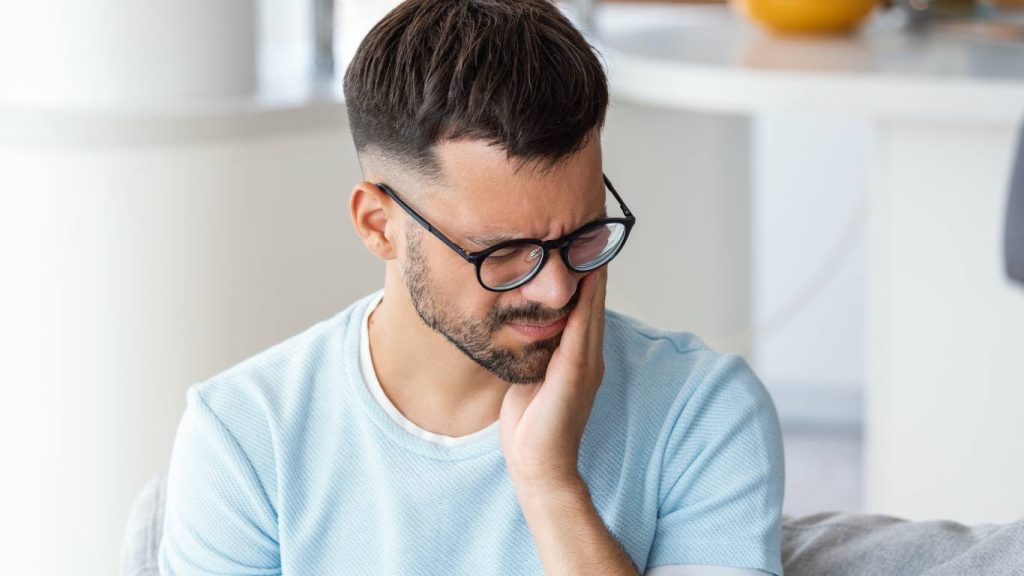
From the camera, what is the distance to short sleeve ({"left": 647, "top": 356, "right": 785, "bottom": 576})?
1.23m

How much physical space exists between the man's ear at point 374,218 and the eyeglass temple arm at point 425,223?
13 millimetres

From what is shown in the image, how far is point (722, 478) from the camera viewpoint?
4.09 ft

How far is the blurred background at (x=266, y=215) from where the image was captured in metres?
2.01

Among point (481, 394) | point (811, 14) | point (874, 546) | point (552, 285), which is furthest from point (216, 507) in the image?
point (811, 14)

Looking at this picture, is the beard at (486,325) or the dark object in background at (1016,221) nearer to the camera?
the beard at (486,325)

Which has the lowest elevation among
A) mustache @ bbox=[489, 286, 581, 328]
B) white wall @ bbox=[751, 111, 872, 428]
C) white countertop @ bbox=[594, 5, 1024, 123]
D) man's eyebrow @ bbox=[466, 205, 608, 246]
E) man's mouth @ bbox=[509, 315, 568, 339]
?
white wall @ bbox=[751, 111, 872, 428]

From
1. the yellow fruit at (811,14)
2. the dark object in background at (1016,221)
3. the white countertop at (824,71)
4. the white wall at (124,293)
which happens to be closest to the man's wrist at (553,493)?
the dark object in background at (1016,221)

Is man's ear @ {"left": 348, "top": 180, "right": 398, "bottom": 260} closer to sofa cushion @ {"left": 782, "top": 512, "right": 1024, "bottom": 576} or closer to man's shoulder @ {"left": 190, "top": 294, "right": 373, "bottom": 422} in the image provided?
man's shoulder @ {"left": 190, "top": 294, "right": 373, "bottom": 422}

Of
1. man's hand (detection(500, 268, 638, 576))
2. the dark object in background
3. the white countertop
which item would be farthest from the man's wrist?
the white countertop

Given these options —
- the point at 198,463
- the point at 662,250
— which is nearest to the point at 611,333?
the point at 198,463

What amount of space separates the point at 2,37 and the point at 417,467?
1.06m

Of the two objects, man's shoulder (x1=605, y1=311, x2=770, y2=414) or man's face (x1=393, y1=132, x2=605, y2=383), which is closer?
man's face (x1=393, y1=132, x2=605, y2=383)

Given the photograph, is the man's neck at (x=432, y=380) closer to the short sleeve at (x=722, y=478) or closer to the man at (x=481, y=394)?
the man at (x=481, y=394)

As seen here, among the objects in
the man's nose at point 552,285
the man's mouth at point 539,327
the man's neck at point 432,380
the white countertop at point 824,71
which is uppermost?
the white countertop at point 824,71
